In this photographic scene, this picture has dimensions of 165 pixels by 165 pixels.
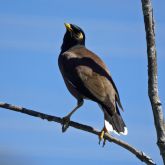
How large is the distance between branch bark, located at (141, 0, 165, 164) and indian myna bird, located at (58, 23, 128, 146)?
6.51 feet

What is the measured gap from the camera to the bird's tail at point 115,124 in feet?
16.8

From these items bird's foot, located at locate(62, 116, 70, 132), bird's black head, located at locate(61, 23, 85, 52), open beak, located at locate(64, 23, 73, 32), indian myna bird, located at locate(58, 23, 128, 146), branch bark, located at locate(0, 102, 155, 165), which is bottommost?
branch bark, located at locate(0, 102, 155, 165)

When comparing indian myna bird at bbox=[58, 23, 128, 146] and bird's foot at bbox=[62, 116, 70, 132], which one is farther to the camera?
indian myna bird at bbox=[58, 23, 128, 146]

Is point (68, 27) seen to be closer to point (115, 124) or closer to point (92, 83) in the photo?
point (92, 83)

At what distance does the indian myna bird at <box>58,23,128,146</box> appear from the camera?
5.29m

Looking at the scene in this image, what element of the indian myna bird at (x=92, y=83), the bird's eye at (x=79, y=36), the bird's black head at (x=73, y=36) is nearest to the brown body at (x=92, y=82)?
the indian myna bird at (x=92, y=83)

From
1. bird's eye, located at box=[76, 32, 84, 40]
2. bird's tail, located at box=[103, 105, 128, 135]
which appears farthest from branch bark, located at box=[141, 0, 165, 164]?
bird's eye, located at box=[76, 32, 84, 40]

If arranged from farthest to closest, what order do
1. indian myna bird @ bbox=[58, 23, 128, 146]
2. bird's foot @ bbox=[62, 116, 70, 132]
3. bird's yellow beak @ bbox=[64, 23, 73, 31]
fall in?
bird's yellow beak @ bbox=[64, 23, 73, 31] → indian myna bird @ bbox=[58, 23, 128, 146] → bird's foot @ bbox=[62, 116, 70, 132]

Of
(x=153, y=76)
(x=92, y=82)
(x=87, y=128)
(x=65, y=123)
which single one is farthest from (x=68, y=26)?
(x=153, y=76)

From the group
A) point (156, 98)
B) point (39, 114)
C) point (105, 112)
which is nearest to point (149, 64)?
point (156, 98)

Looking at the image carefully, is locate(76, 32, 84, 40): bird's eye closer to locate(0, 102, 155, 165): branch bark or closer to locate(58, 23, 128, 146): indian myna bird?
locate(58, 23, 128, 146): indian myna bird

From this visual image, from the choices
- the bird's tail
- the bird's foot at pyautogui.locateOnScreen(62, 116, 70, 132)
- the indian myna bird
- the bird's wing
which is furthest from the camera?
the bird's wing

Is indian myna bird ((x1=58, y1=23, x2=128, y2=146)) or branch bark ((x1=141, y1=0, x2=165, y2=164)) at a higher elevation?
indian myna bird ((x1=58, y1=23, x2=128, y2=146))

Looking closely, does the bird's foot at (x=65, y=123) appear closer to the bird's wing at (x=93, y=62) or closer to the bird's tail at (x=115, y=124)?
the bird's tail at (x=115, y=124)
